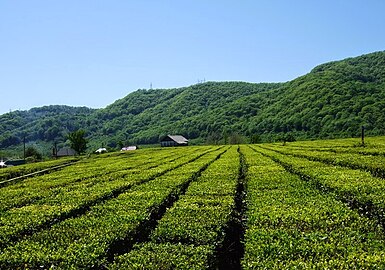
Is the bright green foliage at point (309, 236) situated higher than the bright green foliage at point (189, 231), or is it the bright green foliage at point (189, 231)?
the bright green foliage at point (309, 236)

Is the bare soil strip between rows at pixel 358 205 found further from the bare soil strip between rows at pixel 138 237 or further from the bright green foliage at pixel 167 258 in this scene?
the bare soil strip between rows at pixel 138 237

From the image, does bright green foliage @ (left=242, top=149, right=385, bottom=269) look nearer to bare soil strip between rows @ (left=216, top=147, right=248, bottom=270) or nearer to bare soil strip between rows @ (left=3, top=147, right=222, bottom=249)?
bare soil strip between rows @ (left=216, top=147, right=248, bottom=270)

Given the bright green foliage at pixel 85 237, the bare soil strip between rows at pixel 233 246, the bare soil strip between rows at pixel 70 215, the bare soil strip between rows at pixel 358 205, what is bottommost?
the bare soil strip between rows at pixel 233 246

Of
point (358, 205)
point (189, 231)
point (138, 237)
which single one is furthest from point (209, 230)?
point (358, 205)

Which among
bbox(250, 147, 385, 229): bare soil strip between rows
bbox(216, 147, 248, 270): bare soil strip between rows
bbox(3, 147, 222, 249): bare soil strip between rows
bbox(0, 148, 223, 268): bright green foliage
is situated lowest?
bbox(216, 147, 248, 270): bare soil strip between rows

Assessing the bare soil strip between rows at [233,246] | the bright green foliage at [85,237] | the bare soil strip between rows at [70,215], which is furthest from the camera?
the bare soil strip between rows at [70,215]

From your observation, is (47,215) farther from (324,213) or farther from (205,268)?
(324,213)

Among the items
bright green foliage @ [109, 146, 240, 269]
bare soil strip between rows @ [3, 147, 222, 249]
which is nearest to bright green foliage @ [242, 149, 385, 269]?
bright green foliage @ [109, 146, 240, 269]

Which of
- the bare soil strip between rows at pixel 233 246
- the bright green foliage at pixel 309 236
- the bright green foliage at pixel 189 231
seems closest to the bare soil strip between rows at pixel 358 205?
the bright green foliage at pixel 309 236

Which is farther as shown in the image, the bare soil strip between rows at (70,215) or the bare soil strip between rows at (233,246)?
the bare soil strip between rows at (70,215)

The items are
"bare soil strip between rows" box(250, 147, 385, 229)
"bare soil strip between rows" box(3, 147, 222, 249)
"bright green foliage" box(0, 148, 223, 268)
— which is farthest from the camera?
"bare soil strip between rows" box(3, 147, 222, 249)

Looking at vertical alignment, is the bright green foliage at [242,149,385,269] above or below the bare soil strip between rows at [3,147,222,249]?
above

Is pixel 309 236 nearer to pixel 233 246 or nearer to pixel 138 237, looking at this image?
pixel 233 246

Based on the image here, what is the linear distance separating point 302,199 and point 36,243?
10774 mm
